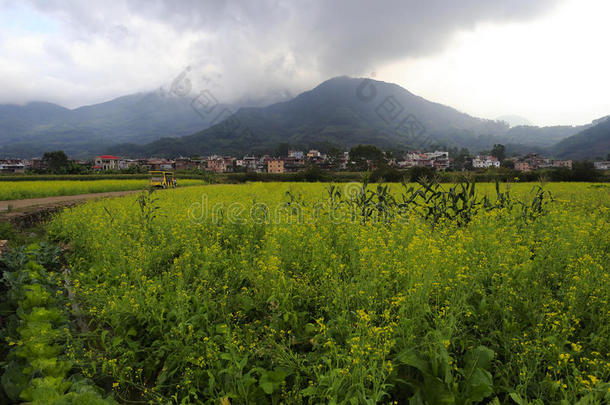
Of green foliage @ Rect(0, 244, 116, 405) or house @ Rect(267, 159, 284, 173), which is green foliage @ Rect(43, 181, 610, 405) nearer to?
green foliage @ Rect(0, 244, 116, 405)

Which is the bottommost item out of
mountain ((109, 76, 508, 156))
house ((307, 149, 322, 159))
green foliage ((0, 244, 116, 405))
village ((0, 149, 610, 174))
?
green foliage ((0, 244, 116, 405))

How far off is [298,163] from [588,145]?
96497 mm

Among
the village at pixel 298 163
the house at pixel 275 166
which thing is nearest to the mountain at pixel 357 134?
the village at pixel 298 163

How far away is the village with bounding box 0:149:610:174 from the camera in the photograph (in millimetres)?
43213

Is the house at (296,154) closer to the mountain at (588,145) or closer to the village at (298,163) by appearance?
the village at (298,163)

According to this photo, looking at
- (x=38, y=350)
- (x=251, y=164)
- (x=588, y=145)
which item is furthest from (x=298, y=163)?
(x=588, y=145)

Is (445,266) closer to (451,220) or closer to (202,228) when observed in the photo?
(451,220)

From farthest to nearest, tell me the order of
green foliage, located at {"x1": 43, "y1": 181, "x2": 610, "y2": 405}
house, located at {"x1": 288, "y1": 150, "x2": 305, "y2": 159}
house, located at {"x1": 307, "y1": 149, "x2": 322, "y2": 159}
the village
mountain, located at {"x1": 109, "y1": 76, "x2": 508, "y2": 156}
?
mountain, located at {"x1": 109, "y1": 76, "x2": 508, "y2": 156}, house, located at {"x1": 288, "y1": 150, "x2": 305, "y2": 159}, house, located at {"x1": 307, "y1": 149, "x2": 322, "y2": 159}, the village, green foliage, located at {"x1": 43, "y1": 181, "x2": 610, "y2": 405}

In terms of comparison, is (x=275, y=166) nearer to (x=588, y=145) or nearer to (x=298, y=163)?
(x=298, y=163)

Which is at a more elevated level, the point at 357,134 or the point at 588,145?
the point at 357,134

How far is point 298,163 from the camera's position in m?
90.8

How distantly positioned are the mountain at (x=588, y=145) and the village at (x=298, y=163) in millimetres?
44369

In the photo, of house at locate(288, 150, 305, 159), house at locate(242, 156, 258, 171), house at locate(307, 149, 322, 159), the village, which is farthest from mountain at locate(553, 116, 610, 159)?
house at locate(242, 156, 258, 171)

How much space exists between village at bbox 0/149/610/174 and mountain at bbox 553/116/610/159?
44.4m
